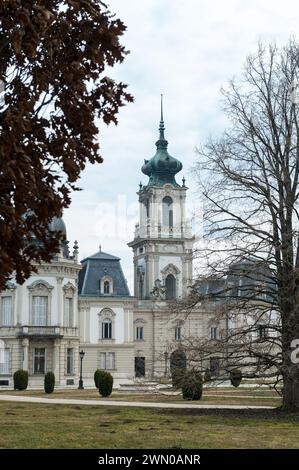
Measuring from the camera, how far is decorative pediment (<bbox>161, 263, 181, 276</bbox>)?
7481 cm

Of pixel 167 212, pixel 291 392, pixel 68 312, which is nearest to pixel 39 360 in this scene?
pixel 68 312

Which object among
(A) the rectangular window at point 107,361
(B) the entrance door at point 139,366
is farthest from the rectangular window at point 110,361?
(B) the entrance door at point 139,366

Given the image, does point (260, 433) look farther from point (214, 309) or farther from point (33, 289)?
point (33, 289)

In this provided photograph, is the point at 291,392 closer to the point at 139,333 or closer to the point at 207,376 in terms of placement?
the point at 207,376

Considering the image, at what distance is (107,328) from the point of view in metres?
65.7

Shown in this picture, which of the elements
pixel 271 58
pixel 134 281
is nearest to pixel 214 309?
pixel 271 58

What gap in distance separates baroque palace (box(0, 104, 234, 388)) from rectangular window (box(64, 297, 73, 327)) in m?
0.08

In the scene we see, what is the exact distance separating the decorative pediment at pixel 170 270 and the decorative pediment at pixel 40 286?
18.8 metres

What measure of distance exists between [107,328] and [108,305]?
1959 mm

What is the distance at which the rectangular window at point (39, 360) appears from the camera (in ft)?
189

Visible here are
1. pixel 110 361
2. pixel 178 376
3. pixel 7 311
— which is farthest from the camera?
pixel 110 361

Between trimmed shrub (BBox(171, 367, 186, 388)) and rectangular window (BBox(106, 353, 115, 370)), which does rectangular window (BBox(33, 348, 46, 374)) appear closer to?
rectangular window (BBox(106, 353, 115, 370))

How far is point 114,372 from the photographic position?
64.8 m

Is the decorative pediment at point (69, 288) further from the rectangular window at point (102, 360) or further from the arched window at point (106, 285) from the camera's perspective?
the rectangular window at point (102, 360)
